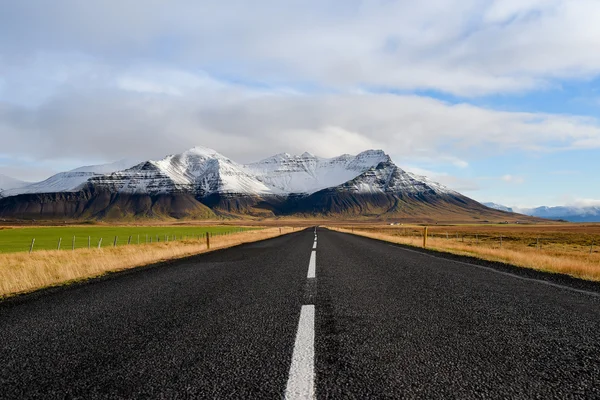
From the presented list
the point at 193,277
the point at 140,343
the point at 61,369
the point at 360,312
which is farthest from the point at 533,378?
the point at 193,277

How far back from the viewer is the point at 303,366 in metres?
3.34

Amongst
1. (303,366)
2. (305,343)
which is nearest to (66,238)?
(305,343)

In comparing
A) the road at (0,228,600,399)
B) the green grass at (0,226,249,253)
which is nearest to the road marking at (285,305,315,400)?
the road at (0,228,600,399)

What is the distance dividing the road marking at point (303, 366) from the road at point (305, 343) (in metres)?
0.02

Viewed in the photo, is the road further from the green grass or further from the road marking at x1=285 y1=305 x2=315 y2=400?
the green grass

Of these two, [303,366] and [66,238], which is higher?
[303,366]

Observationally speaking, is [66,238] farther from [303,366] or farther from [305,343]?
[303,366]

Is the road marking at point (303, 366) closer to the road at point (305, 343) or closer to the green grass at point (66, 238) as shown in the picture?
the road at point (305, 343)

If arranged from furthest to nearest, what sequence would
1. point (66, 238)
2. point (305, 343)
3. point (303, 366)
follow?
point (66, 238) < point (305, 343) < point (303, 366)

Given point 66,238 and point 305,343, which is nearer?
point 305,343

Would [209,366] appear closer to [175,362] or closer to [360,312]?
[175,362]

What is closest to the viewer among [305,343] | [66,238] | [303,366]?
[303,366]

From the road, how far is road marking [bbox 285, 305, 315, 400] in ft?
0.06

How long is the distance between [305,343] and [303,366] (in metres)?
0.66
